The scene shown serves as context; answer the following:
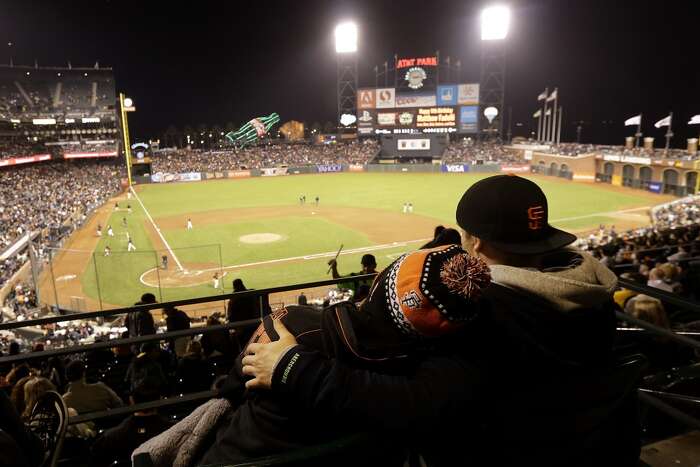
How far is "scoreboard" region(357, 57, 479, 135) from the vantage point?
242ft

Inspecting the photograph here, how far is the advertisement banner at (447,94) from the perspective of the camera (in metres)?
73.6

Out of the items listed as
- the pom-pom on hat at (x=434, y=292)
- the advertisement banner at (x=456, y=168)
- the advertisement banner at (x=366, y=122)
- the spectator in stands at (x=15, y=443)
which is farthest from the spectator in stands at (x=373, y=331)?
the advertisement banner at (x=366, y=122)

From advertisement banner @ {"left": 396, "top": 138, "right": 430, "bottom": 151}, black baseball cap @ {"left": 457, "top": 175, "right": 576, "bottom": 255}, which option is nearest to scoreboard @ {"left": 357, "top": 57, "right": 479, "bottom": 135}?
advertisement banner @ {"left": 396, "top": 138, "right": 430, "bottom": 151}

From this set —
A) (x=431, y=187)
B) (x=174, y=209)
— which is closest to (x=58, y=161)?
(x=174, y=209)

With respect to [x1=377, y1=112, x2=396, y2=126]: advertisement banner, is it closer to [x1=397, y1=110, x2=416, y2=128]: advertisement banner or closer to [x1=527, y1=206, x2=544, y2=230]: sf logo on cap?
[x1=397, y1=110, x2=416, y2=128]: advertisement banner

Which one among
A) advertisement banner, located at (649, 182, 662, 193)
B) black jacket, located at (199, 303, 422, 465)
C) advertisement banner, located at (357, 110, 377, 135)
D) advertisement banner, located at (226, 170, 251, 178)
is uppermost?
advertisement banner, located at (357, 110, 377, 135)

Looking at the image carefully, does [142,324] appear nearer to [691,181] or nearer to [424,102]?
[691,181]

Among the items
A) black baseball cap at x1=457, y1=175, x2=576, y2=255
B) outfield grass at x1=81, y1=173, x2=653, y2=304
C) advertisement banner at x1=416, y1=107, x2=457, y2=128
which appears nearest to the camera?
black baseball cap at x1=457, y1=175, x2=576, y2=255

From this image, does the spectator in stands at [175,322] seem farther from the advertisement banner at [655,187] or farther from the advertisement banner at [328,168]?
Result: the advertisement banner at [328,168]

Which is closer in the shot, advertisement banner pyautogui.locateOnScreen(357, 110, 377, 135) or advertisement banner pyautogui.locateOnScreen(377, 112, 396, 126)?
advertisement banner pyautogui.locateOnScreen(377, 112, 396, 126)

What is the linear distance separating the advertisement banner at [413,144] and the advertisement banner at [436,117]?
2256 mm

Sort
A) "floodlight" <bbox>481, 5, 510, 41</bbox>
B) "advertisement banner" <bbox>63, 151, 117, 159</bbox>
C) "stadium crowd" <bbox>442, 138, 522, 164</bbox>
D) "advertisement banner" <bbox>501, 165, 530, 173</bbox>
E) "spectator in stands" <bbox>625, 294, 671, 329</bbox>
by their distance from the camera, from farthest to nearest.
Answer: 1. "floodlight" <bbox>481, 5, 510, 41</bbox>
2. "stadium crowd" <bbox>442, 138, 522, 164</bbox>
3. "advertisement banner" <bbox>501, 165, 530, 173</bbox>
4. "advertisement banner" <bbox>63, 151, 117, 159</bbox>
5. "spectator in stands" <bbox>625, 294, 671, 329</bbox>

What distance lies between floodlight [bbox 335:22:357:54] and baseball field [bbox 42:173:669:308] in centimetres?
3087

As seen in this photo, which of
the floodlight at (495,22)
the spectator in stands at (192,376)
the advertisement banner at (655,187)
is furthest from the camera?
the floodlight at (495,22)
